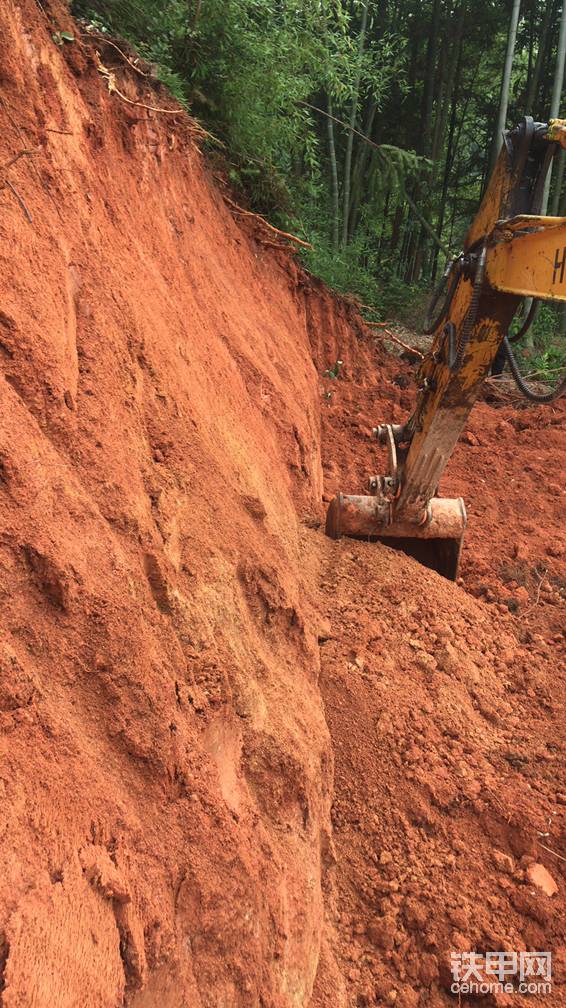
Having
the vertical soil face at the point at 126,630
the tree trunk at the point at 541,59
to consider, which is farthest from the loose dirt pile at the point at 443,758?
the tree trunk at the point at 541,59

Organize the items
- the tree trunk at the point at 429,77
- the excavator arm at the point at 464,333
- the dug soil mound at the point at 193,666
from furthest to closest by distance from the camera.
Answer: the tree trunk at the point at 429,77 → the excavator arm at the point at 464,333 → the dug soil mound at the point at 193,666

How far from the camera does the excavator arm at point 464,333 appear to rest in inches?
116

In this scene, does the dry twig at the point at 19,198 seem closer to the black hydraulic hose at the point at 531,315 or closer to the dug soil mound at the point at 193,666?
the dug soil mound at the point at 193,666

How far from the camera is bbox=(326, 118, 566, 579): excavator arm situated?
2.95 meters

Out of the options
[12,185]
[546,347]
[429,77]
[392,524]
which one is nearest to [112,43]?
[12,185]

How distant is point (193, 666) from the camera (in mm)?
2314

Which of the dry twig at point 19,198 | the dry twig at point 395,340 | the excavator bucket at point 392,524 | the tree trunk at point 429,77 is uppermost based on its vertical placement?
the tree trunk at point 429,77

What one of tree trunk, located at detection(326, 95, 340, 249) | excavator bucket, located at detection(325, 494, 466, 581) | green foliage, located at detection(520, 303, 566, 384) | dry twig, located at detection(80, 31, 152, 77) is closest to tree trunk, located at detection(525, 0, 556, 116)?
tree trunk, located at detection(326, 95, 340, 249)

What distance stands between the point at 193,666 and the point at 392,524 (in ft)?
9.06

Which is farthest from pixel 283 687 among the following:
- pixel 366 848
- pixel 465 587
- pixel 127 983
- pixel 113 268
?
pixel 465 587

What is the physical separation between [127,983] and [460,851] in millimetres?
1891
